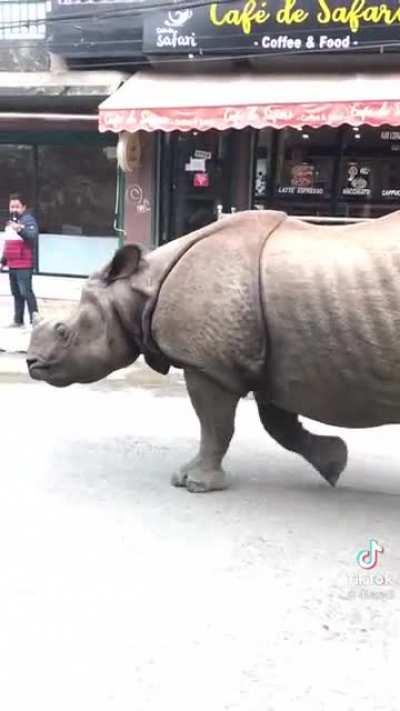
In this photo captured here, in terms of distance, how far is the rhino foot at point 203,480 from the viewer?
3.93 metres

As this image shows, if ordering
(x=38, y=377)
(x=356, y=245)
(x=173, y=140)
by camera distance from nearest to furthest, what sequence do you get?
(x=356, y=245), (x=38, y=377), (x=173, y=140)

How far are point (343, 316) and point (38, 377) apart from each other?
153 cm

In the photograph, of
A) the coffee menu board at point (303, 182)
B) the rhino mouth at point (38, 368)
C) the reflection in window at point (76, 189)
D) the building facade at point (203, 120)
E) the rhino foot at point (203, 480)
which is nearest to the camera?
the rhino mouth at point (38, 368)

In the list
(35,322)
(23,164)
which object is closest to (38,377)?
(35,322)

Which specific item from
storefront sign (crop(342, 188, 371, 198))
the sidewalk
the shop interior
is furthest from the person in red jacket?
storefront sign (crop(342, 188, 371, 198))

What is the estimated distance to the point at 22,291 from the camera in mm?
9867

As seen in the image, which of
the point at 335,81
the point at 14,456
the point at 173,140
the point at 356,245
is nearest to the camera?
the point at 356,245

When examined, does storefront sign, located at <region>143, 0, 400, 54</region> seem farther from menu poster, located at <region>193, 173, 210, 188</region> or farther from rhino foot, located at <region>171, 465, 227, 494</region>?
rhino foot, located at <region>171, 465, 227, 494</region>

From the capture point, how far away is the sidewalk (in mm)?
8969

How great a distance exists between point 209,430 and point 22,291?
657 centimetres

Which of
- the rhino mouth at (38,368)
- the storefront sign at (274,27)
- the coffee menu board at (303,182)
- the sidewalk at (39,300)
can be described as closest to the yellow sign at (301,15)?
the storefront sign at (274,27)

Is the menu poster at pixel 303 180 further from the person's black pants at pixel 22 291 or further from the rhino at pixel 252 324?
the rhino at pixel 252 324

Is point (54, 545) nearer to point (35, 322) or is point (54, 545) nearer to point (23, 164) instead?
point (35, 322)

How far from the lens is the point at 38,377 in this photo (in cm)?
381
